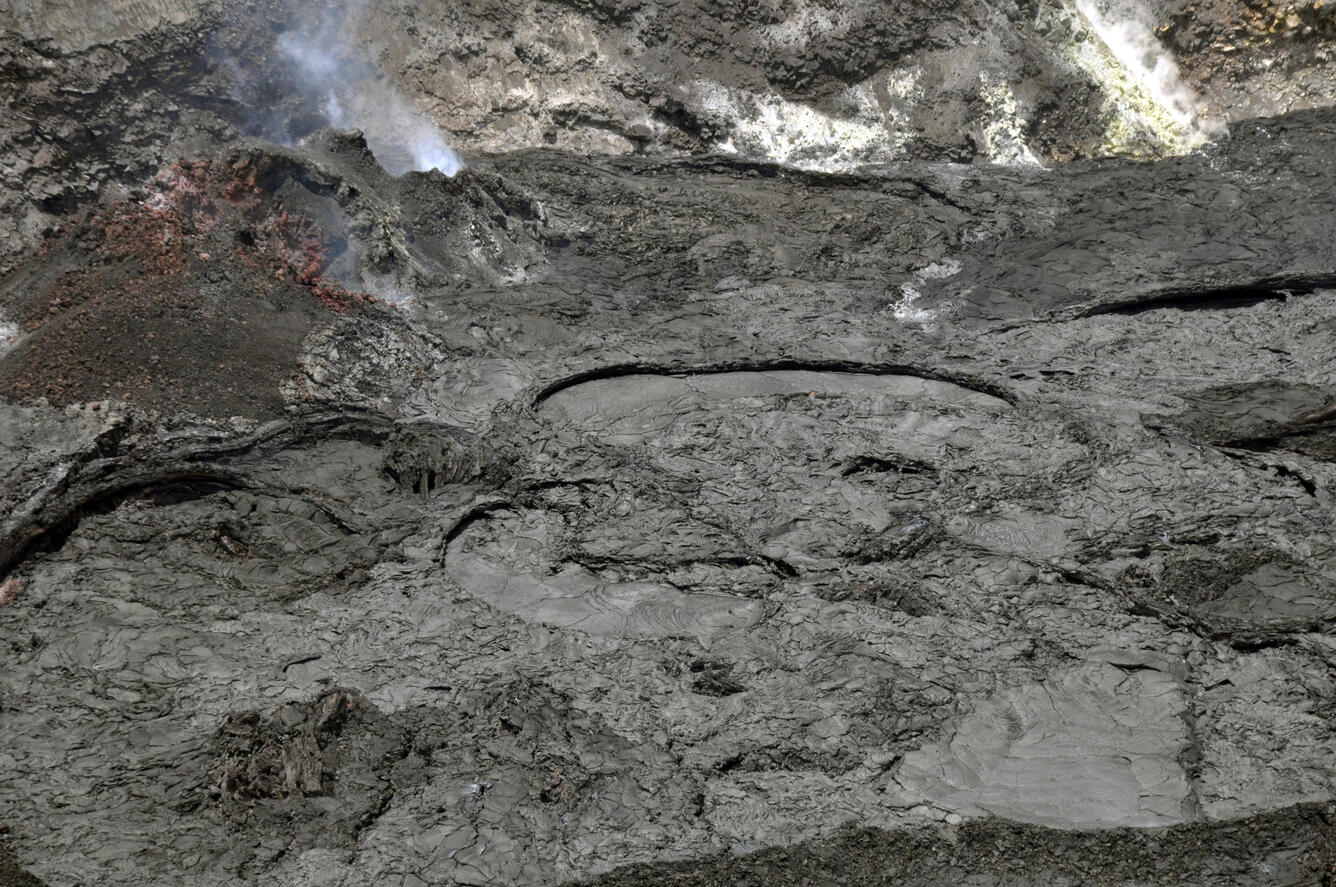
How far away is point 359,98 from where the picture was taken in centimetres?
1171

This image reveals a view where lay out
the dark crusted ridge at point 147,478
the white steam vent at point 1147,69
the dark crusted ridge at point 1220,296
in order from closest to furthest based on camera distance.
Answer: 1. the dark crusted ridge at point 147,478
2. the dark crusted ridge at point 1220,296
3. the white steam vent at point 1147,69

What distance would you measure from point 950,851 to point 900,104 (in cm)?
945

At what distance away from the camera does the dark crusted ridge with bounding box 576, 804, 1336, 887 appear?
5012mm

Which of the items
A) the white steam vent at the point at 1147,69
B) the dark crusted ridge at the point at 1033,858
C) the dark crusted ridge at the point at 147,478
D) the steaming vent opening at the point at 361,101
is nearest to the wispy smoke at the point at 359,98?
the steaming vent opening at the point at 361,101

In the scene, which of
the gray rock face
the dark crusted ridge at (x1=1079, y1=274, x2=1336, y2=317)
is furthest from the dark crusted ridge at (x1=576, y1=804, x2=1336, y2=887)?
the dark crusted ridge at (x1=1079, y1=274, x2=1336, y2=317)

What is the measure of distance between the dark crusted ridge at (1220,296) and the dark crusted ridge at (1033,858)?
5.43 m

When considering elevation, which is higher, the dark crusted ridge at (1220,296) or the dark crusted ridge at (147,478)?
the dark crusted ridge at (1220,296)

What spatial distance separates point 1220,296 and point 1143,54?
4424 millimetres

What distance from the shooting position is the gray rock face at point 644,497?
17.7 ft

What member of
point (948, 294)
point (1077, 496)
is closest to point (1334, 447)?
point (1077, 496)

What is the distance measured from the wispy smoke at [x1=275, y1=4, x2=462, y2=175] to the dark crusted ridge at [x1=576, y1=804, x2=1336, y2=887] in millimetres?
8469

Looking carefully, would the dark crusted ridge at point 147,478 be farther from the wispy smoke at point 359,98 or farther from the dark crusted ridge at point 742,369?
the wispy smoke at point 359,98

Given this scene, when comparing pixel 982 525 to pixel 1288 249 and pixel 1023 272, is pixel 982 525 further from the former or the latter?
pixel 1288 249

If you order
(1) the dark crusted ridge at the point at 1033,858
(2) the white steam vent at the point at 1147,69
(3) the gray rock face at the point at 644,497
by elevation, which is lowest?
(1) the dark crusted ridge at the point at 1033,858
